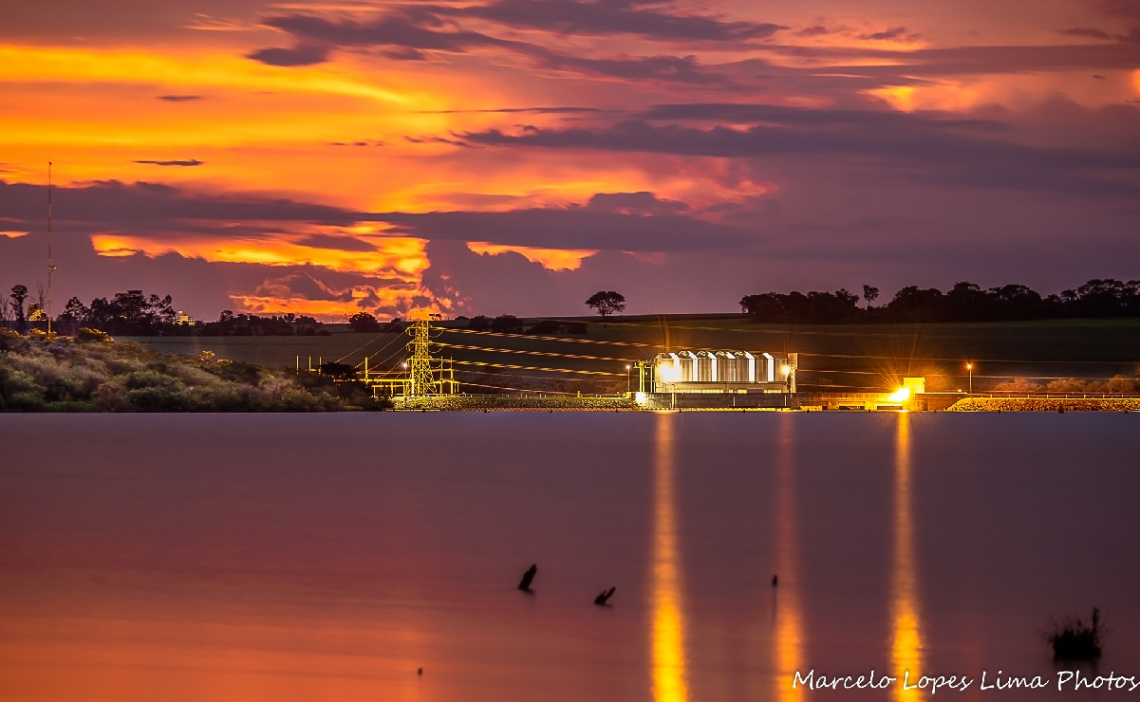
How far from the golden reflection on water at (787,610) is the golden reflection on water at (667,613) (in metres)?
1.39

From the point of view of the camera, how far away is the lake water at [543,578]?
20.9 meters

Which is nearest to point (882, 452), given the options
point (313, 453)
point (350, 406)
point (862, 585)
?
point (313, 453)

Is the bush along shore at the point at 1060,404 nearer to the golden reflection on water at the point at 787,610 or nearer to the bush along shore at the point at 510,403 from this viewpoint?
the bush along shore at the point at 510,403

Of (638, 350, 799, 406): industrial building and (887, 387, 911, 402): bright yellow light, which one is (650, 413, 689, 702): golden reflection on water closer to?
(638, 350, 799, 406): industrial building

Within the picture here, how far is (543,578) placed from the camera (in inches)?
1205

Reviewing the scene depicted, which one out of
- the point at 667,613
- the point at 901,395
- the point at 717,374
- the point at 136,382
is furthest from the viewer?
the point at 717,374

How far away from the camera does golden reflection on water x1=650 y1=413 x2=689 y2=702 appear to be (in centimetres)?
2031

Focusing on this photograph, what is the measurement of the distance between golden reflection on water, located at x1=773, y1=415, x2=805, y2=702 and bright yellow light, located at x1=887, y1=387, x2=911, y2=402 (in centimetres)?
12298

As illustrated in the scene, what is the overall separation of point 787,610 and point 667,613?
218cm

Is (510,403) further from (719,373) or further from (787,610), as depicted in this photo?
(787,610)

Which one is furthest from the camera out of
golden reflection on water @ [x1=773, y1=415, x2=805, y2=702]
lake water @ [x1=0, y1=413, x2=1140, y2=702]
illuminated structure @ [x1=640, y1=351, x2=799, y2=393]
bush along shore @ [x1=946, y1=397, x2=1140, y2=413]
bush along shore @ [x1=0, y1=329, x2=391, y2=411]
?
illuminated structure @ [x1=640, y1=351, x2=799, y2=393]

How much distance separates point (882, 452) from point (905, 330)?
114 m

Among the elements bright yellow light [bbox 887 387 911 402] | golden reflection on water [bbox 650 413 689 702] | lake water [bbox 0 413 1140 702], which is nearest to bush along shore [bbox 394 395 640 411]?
bright yellow light [bbox 887 387 911 402]

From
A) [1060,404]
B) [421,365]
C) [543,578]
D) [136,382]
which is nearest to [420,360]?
[421,365]
